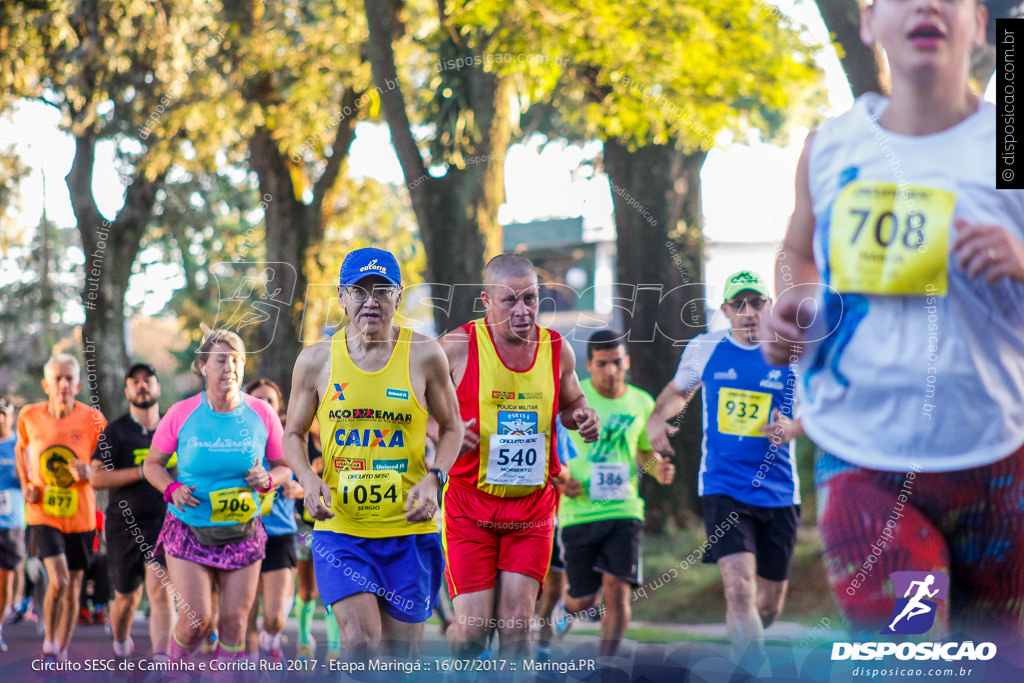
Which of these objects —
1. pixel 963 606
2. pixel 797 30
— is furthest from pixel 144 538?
pixel 797 30

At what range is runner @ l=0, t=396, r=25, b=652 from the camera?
7.93 meters

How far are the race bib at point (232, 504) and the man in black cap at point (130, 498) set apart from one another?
130cm

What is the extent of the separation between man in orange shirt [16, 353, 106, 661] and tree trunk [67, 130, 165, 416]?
4.20 meters

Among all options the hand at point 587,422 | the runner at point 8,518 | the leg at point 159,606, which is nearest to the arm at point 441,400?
the hand at point 587,422

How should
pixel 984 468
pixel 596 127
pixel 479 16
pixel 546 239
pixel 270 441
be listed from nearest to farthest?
pixel 984 468 < pixel 270 441 < pixel 479 16 < pixel 596 127 < pixel 546 239

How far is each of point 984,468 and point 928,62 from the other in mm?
1080

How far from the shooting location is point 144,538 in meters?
6.66

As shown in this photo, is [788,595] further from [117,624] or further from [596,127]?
[117,624]

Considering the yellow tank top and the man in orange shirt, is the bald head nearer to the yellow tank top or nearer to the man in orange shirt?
the yellow tank top

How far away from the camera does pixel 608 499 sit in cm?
644

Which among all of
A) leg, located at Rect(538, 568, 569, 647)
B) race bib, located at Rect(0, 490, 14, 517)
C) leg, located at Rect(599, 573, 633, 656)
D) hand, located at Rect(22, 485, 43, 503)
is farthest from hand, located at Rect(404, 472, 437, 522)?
race bib, located at Rect(0, 490, 14, 517)

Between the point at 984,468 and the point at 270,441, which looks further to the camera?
the point at 270,441

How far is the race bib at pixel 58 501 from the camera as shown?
713 centimetres

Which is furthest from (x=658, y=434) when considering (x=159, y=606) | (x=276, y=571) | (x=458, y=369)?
(x=159, y=606)
